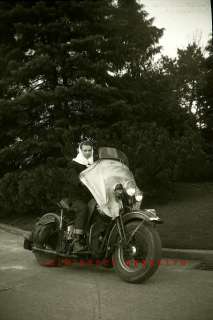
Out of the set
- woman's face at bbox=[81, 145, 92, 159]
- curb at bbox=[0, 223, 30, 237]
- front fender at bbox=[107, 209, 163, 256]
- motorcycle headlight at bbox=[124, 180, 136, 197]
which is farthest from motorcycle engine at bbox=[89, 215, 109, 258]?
curb at bbox=[0, 223, 30, 237]

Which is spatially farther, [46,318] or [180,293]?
[180,293]

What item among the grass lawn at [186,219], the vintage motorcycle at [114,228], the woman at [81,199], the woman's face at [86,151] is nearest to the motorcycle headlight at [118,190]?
the vintage motorcycle at [114,228]

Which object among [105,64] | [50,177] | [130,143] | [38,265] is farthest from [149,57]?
[38,265]

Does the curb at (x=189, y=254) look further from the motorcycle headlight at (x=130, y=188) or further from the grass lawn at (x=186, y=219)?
the motorcycle headlight at (x=130, y=188)

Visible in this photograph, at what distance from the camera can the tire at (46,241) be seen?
5.84 metres

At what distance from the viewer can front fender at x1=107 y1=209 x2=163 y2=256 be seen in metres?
4.76

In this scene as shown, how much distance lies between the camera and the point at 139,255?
15.7ft

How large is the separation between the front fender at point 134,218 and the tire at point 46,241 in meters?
1.18

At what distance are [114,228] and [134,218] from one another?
0.31 metres

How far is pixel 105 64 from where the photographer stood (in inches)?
437

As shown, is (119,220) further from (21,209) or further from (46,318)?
(21,209)

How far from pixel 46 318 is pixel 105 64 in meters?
8.57

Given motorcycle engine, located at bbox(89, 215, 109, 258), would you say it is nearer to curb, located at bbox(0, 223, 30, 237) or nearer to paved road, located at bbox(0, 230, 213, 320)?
paved road, located at bbox(0, 230, 213, 320)

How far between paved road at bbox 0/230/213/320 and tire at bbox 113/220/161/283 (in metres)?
0.12
